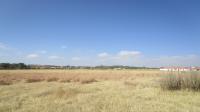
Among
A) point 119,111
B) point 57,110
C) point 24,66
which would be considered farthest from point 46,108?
point 24,66

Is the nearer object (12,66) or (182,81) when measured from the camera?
(182,81)

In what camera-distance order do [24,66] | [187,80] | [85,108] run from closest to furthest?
1. [85,108]
2. [187,80]
3. [24,66]

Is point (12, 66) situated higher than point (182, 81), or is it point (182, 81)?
point (12, 66)

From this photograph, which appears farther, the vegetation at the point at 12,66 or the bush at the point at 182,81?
the vegetation at the point at 12,66

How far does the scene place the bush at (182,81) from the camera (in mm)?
14727

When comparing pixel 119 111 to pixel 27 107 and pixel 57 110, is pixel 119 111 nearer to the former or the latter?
pixel 57 110

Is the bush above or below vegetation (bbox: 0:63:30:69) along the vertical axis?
below

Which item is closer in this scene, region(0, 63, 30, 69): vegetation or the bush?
the bush

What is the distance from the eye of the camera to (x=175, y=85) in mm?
15234

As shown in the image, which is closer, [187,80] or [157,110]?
[157,110]

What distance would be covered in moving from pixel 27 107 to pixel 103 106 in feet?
10.5

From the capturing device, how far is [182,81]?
15.3m

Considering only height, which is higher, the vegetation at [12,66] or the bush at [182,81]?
the vegetation at [12,66]

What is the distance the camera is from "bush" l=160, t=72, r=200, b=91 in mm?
14727
